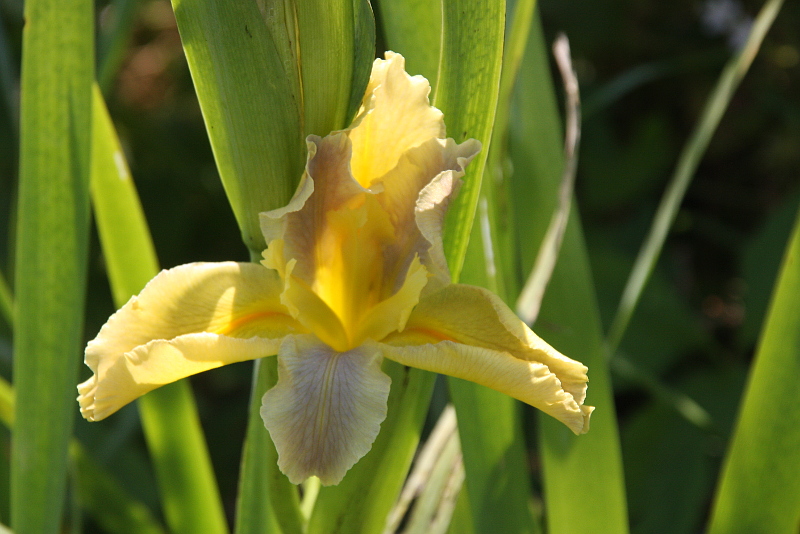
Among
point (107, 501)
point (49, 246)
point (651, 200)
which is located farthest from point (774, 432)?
point (651, 200)

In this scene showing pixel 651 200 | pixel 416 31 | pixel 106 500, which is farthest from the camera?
pixel 651 200

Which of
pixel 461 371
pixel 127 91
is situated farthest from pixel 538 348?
pixel 127 91

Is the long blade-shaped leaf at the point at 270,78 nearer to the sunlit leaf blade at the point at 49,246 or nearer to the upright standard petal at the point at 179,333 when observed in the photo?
the upright standard petal at the point at 179,333

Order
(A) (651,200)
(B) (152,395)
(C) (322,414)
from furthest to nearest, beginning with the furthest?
(A) (651,200) → (B) (152,395) → (C) (322,414)

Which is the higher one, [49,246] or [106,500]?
[49,246]

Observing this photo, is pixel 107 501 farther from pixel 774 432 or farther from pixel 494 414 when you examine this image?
pixel 774 432

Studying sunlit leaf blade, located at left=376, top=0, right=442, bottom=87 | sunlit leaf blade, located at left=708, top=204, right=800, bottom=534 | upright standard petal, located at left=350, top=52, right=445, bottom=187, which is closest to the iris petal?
upright standard petal, located at left=350, top=52, right=445, bottom=187

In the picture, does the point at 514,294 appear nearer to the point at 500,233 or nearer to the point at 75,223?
the point at 500,233
